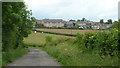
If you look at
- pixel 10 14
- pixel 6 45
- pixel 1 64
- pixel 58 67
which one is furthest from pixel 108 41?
pixel 6 45

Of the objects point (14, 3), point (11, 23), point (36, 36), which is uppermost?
point (14, 3)

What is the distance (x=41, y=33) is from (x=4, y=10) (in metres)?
53.1

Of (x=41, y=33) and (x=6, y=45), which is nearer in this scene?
(x=6, y=45)

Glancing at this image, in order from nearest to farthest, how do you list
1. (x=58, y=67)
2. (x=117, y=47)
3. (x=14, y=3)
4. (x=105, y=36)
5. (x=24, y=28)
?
1. (x=117, y=47)
2. (x=105, y=36)
3. (x=58, y=67)
4. (x=14, y=3)
5. (x=24, y=28)

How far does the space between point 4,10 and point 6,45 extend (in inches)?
152

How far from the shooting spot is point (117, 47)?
35.0ft

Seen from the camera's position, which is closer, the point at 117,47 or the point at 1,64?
the point at 117,47

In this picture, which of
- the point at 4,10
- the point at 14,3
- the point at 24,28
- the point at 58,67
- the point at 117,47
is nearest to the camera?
the point at 117,47

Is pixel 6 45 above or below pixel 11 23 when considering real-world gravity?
below

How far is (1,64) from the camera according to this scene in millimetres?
14219

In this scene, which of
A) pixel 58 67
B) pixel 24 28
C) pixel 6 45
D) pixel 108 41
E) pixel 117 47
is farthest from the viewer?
pixel 24 28

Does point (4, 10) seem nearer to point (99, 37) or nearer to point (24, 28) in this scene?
point (99, 37)

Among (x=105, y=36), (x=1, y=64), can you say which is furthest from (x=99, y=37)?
(x=1, y=64)

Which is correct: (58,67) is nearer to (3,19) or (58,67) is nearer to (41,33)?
(3,19)
